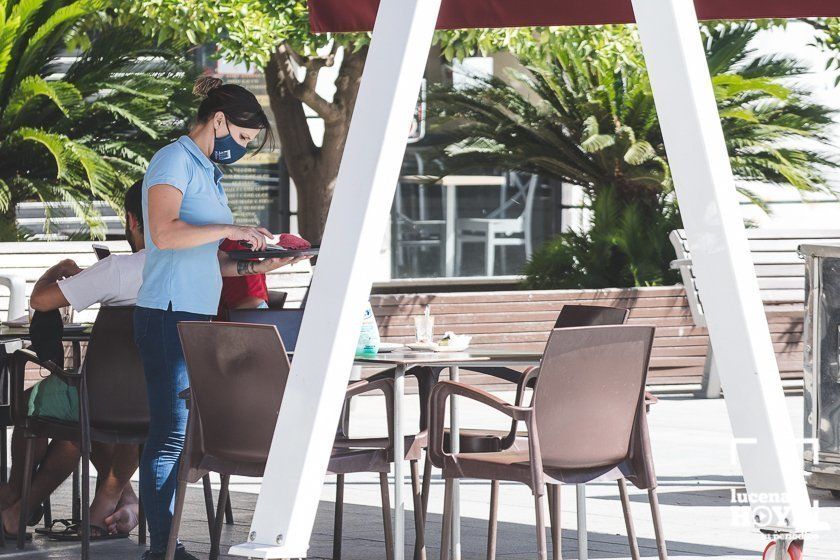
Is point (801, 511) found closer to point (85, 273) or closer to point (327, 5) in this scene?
point (85, 273)

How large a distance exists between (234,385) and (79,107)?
22.1 ft

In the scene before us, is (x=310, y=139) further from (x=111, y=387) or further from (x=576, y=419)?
(x=576, y=419)

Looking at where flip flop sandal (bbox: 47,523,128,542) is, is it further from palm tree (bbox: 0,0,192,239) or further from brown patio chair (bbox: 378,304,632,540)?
palm tree (bbox: 0,0,192,239)

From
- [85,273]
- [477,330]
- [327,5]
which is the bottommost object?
[477,330]

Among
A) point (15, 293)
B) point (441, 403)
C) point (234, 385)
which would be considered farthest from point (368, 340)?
point (15, 293)

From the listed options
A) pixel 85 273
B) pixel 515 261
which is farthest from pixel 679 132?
pixel 515 261

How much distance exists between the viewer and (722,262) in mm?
3449

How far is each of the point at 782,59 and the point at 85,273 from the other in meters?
9.26

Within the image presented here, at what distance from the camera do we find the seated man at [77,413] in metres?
5.61

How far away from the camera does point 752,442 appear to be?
3.49 m

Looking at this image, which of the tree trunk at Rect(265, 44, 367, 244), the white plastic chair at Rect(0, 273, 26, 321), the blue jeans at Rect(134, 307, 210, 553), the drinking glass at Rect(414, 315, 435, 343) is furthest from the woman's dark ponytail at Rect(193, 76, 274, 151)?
the tree trunk at Rect(265, 44, 367, 244)

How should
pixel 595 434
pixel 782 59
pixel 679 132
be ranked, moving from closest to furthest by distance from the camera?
pixel 679 132 → pixel 595 434 → pixel 782 59

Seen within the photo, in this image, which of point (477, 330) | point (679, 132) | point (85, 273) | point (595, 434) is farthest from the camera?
point (477, 330)

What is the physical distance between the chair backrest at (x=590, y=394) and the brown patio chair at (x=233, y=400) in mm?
673
